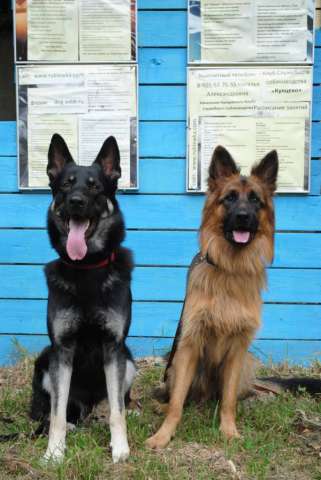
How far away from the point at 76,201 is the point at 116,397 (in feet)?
3.67

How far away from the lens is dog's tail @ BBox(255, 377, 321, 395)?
12.8 ft

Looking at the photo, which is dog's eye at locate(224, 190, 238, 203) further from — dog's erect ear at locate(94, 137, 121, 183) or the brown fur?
dog's erect ear at locate(94, 137, 121, 183)

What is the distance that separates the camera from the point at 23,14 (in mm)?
4449

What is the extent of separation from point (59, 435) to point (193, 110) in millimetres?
2859

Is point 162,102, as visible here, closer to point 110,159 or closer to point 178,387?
point 110,159

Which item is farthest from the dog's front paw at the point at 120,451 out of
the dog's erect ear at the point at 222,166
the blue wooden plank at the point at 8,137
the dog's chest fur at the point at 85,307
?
the blue wooden plank at the point at 8,137

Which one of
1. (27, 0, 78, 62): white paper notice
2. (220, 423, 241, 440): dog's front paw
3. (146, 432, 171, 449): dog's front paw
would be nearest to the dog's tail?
(220, 423, 241, 440): dog's front paw

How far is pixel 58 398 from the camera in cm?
291

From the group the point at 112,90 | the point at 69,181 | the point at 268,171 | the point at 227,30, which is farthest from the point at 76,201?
the point at 227,30

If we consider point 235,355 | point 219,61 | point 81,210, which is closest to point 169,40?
point 219,61

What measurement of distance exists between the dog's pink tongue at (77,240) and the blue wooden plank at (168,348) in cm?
197

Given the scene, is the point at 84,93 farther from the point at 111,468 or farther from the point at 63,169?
the point at 111,468

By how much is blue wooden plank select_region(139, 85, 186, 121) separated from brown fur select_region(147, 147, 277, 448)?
4.31 feet

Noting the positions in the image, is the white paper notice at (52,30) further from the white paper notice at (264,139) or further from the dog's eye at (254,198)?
the dog's eye at (254,198)
